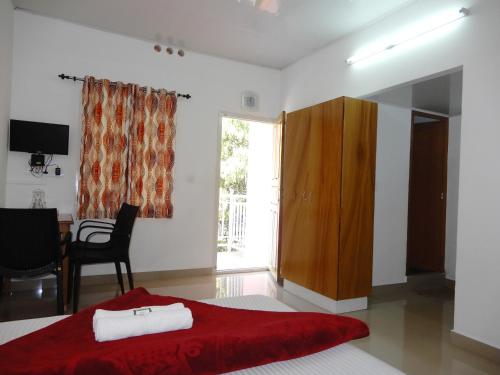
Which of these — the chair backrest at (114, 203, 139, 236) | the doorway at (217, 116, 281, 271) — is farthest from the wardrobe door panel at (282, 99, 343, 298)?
the chair backrest at (114, 203, 139, 236)

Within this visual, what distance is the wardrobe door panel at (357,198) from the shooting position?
3232 mm

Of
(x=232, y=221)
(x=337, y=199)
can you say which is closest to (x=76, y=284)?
(x=337, y=199)

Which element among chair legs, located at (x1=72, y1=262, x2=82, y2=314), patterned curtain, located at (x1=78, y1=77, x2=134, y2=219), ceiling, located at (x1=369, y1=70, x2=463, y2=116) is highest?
ceiling, located at (x1=369, y1=70, x2=463, y2=116)

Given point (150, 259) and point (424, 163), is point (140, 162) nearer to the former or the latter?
point (150, 259)

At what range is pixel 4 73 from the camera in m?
3.25

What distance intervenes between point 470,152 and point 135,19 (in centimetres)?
337

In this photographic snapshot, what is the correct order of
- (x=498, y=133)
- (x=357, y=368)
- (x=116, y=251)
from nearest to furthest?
(x=357, y=368)
(x=498, y=133)
(x=116, y=251)

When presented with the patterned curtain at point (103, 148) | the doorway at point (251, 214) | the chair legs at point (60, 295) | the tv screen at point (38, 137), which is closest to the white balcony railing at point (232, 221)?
the doorway at point (251, 214)

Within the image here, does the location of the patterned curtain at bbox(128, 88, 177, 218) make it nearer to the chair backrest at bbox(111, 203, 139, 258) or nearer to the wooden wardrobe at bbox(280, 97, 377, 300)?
the chair backrest at bbox(111, 203, 139, 258)

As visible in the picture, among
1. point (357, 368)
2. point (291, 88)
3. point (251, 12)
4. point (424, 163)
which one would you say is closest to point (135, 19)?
point (251, 12)

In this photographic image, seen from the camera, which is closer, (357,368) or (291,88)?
(357,368)

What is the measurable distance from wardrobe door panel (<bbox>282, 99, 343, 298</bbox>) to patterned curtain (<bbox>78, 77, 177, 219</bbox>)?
1458 millimetres

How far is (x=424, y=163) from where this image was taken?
4809 mm

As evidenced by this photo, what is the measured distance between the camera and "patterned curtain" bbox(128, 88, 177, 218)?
4.01m
